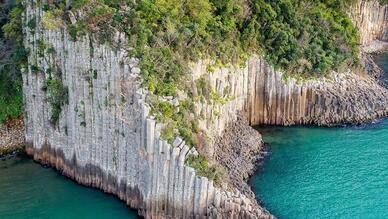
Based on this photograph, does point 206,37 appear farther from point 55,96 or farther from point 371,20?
point 371,20

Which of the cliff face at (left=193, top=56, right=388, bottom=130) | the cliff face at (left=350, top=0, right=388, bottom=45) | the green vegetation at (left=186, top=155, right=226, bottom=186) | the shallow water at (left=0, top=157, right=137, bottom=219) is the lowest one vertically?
the shallow water at (left=0, top=157, right=137, bottom=219)

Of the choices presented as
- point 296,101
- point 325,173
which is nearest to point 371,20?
point 296,101

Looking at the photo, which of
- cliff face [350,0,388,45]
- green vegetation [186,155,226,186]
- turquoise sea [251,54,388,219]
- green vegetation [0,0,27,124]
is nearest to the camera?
green vegetation [186,155,226,186]

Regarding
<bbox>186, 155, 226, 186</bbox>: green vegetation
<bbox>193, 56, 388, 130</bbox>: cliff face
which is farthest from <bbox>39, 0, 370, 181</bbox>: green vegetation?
<bbox>193, 56, 388, 130</bbox>: cliff face

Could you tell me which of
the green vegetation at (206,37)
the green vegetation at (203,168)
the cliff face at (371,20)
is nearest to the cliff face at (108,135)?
the green vegetation at (203,168)

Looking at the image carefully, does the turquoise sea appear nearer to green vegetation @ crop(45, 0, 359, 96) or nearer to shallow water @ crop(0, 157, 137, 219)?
green vegetation @ crop(45, 0, 359, 96)

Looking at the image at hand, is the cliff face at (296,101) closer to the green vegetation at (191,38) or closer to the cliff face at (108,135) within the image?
the green vegetation at (191,38)

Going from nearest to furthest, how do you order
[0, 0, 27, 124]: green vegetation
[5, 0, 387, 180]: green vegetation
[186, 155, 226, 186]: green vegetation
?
[186, 155, 226, 186]: green vegetation → [5, 0, 387, 180]: green vegetation → [0, 0, 27, 124]: green vegetation
